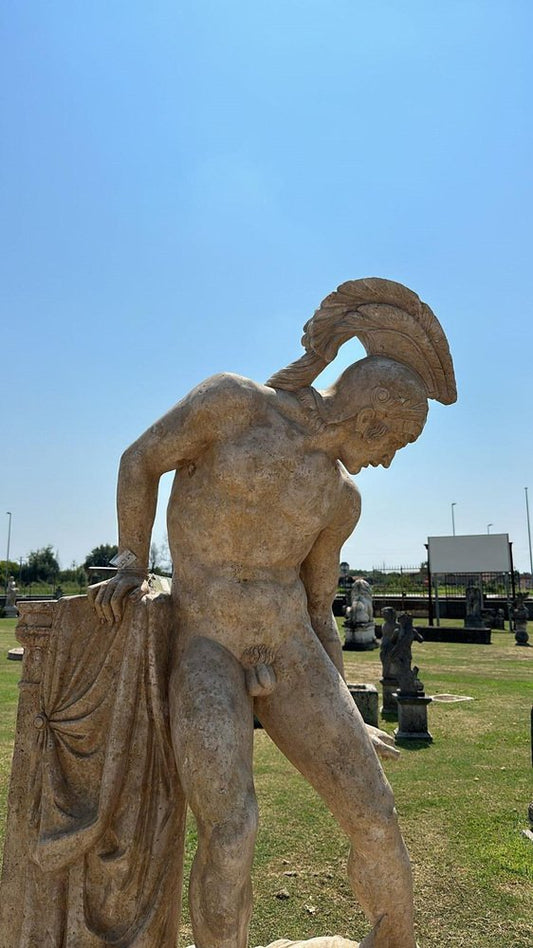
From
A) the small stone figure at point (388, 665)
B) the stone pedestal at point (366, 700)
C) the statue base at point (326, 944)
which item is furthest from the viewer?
the small stone figure at point (388, 665)

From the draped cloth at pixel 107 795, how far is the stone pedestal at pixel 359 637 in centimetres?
1683

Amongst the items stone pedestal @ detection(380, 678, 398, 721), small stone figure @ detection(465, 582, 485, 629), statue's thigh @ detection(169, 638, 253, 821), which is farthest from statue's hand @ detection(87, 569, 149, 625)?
small stone figure @ detection(465, 582, 485, 629)

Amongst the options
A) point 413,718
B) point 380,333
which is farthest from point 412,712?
point 380,333

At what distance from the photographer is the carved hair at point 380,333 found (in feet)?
8.97

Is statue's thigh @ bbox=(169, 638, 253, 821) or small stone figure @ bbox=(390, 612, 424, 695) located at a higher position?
statue's thigh @ bbox=(169, 638, 253, 821)

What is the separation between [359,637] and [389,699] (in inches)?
308

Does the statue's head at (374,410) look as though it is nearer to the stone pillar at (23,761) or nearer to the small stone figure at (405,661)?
the stone pillar at (23,761)

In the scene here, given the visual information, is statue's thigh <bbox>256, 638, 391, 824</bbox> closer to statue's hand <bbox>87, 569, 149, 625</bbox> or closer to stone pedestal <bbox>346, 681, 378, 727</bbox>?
statue's hand <bbox>87, 569, 149, 625</bbox>

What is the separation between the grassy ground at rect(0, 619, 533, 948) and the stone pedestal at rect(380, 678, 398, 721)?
0.56 m

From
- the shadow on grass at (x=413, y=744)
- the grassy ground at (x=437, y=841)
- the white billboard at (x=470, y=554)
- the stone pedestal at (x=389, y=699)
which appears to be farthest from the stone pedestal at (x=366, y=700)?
the white billboard at (x=470, y=554)

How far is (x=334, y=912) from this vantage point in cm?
430

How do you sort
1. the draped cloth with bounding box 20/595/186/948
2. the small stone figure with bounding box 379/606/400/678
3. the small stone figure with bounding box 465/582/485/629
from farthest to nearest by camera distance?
the small stone figure with bounding box 465/582/485/629 → the small stone figure with bounding box 379/606/400/678 → the draped cloth with bounding box 20/595/186/948

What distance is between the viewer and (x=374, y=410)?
269 centimetres

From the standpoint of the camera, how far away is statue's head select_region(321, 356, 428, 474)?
268 cm
